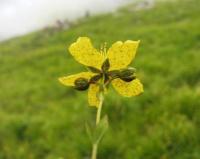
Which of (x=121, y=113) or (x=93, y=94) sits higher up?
(x=93, y=94)

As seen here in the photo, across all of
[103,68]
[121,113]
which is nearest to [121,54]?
[103,68]

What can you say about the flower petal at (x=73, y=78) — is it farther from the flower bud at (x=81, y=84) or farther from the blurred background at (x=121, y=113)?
the blurred background at (x=121, y=113)

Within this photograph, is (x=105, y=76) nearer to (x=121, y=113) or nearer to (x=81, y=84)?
(x=81, y=84)

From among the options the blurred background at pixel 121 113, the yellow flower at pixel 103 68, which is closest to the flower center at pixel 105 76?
the yellow flower at pixel 103 68

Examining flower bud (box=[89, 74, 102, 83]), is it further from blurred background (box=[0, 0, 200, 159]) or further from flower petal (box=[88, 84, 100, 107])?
blurred background (box=[0, 0, 200, 159])

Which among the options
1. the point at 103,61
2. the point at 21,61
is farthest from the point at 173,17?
the point at 103,61

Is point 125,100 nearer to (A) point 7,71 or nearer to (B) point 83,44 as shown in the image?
(B) point 83,44
